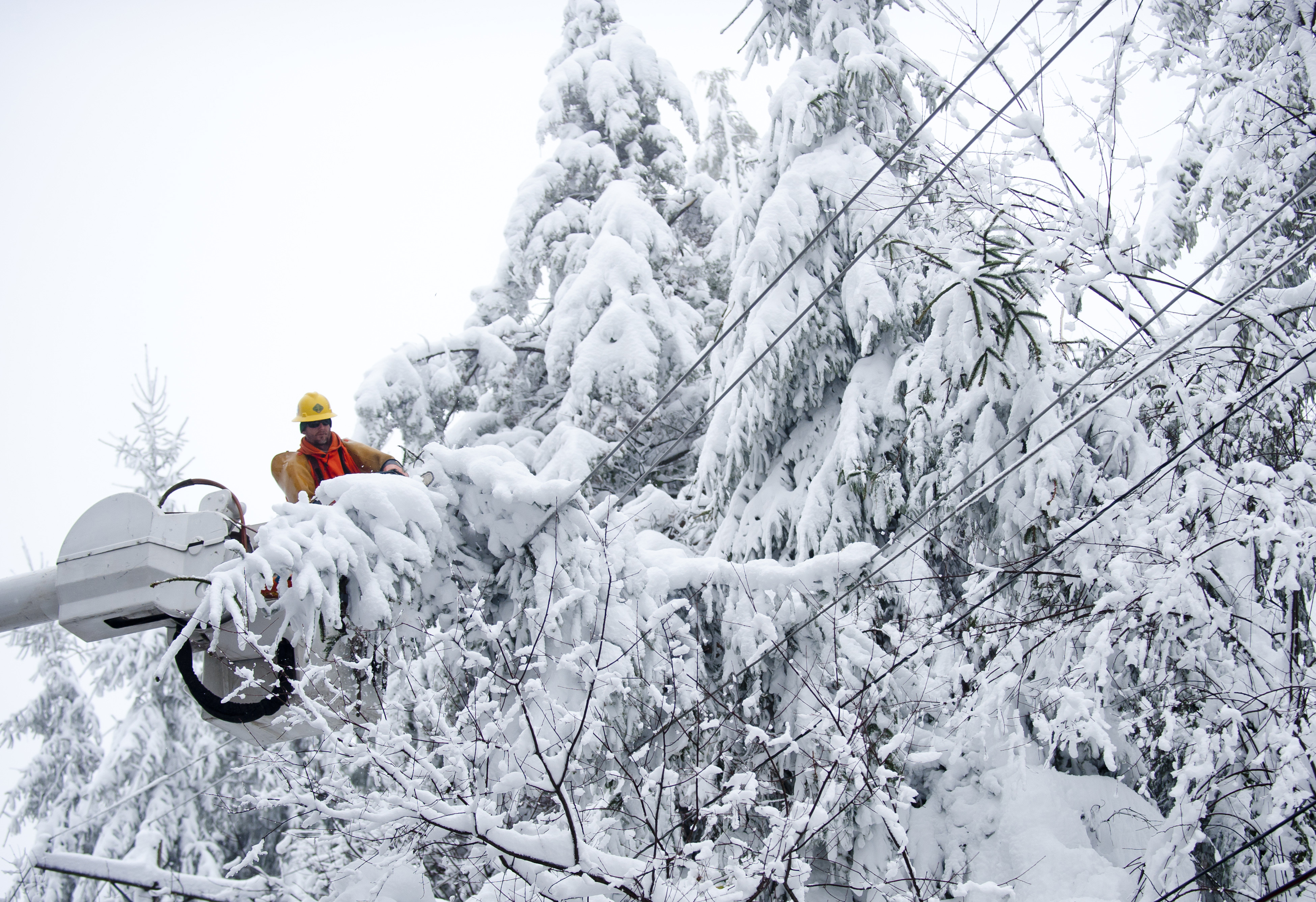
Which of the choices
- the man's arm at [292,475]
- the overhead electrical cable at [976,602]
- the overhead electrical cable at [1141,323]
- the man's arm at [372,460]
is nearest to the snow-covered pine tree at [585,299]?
the man's arm at [372,460]

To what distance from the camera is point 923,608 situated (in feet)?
17.1

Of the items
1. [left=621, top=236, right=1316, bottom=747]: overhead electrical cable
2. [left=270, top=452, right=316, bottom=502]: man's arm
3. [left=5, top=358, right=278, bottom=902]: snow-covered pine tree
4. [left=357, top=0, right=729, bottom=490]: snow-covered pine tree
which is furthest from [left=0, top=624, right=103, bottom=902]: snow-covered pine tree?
[left=621, top=236, right=1316, bottom=747]: overhead electrical cable

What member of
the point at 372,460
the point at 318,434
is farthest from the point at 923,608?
the point at 318,434

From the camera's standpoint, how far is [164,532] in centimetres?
418

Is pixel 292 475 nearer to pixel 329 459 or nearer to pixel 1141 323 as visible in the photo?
pixel 329 459

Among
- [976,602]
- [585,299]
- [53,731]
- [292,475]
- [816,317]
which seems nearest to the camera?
[976,602]

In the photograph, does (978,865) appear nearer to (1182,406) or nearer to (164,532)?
(1182,406)

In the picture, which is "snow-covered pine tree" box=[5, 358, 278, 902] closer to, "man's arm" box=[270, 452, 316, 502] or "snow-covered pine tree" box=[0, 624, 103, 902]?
"snow-covered pine tree" box=[0, 624, 103, 902]

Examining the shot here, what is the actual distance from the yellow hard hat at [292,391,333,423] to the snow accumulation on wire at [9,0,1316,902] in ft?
4.17

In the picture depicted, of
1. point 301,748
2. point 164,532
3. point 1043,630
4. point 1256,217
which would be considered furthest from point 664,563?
point 301,748

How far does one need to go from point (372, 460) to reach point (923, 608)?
331 cm

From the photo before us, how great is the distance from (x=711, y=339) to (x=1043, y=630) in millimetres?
7684

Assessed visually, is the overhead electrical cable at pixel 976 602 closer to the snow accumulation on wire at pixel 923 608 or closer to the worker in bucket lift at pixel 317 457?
the snow accumulation on wire at pixel 923 608

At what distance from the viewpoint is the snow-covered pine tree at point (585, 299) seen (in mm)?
10188
